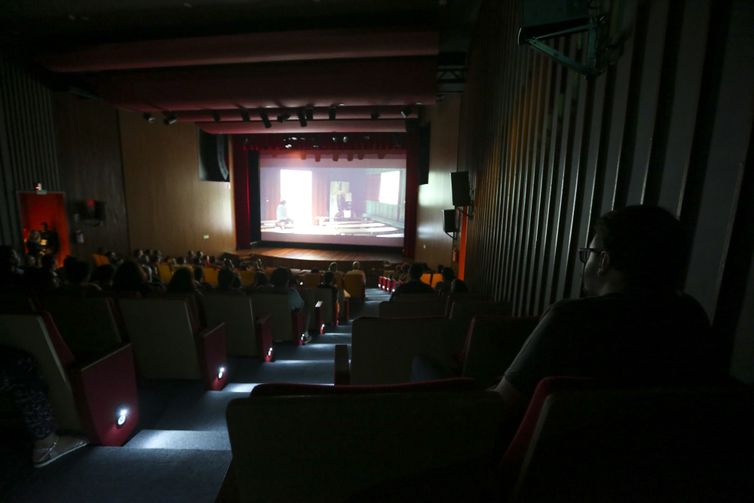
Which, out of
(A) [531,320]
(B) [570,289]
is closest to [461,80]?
(B) [570,289]

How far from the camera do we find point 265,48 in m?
5.40

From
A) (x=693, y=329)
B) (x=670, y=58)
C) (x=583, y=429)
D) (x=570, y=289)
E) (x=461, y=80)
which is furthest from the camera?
(x=461, y=80)

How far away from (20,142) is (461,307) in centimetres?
884

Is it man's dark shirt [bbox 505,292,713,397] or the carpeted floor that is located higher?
man's dark shirt [bbox 505,292,713,397]

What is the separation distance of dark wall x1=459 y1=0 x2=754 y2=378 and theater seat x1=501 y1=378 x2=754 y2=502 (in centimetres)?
59

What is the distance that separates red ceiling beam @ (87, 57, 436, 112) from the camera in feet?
20.2

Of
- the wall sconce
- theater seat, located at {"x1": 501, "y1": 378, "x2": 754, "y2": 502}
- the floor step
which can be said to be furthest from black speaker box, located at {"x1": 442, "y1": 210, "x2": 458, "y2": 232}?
theater seat, located at {"x1": 501, "y1": 378, "x2": 754, "y2": 502}

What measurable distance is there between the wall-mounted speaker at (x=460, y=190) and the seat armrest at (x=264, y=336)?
366 cm

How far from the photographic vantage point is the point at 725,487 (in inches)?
27.5

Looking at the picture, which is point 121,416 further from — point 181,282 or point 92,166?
point 92,166

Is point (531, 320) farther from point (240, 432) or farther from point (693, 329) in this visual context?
point (240, 432)

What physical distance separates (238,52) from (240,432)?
627cm

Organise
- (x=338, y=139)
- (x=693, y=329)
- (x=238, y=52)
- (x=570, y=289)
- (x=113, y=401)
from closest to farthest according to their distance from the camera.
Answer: (x=693, y=329) < (x=113, y=401) < (x=570, y=289) < (x=238, y=52) < (x=338, y=139)

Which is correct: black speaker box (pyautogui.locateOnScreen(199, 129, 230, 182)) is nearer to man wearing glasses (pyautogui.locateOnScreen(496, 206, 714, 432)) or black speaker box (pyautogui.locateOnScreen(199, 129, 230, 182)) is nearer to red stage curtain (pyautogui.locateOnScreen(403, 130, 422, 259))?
red stage curtain (pyautogui.locateOnScreen(403, 130, 422, 259))
